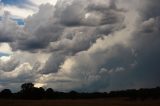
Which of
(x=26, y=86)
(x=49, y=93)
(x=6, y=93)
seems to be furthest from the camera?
(x=6, y=93)

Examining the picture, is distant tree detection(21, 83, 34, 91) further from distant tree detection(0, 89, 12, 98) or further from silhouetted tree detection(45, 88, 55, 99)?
distant tree detection(0, 89, 12, 98)

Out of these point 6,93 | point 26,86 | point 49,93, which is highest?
point 26,86

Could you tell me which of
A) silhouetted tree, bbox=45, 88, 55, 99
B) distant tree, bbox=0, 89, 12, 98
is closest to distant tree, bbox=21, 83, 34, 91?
silhouetted tree, bbox=45, 88, 55, 99

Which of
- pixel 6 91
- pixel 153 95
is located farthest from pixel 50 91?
pixel 153 95

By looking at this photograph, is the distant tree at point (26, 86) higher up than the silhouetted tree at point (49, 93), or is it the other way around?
the distant tree at point (26, 86)

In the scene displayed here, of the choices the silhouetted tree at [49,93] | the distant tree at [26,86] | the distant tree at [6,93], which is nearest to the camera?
the silhouetted tree at [49,93]

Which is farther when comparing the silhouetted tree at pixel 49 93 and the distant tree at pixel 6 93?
the distant tree at pixel 6 93

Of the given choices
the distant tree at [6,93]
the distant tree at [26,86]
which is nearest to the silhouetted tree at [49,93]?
the distant tree at [26,86]

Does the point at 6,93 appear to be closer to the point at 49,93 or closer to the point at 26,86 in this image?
the point at 26,86

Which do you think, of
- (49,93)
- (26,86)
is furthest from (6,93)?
(49,93)

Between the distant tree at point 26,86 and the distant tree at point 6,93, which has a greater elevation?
the distant tree at point 26,86

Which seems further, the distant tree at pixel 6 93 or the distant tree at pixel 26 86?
the distant tree at pixel 6 93

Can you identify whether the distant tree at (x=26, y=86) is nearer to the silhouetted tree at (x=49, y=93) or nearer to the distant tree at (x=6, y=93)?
the silhouetted tree at (x=49, y=93)

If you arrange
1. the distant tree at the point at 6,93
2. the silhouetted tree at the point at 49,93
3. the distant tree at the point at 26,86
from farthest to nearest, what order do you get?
the distant tree at the point at 6,93
the distant tree at the point at 26,86
the silhouetted tree at the point at 49,93
